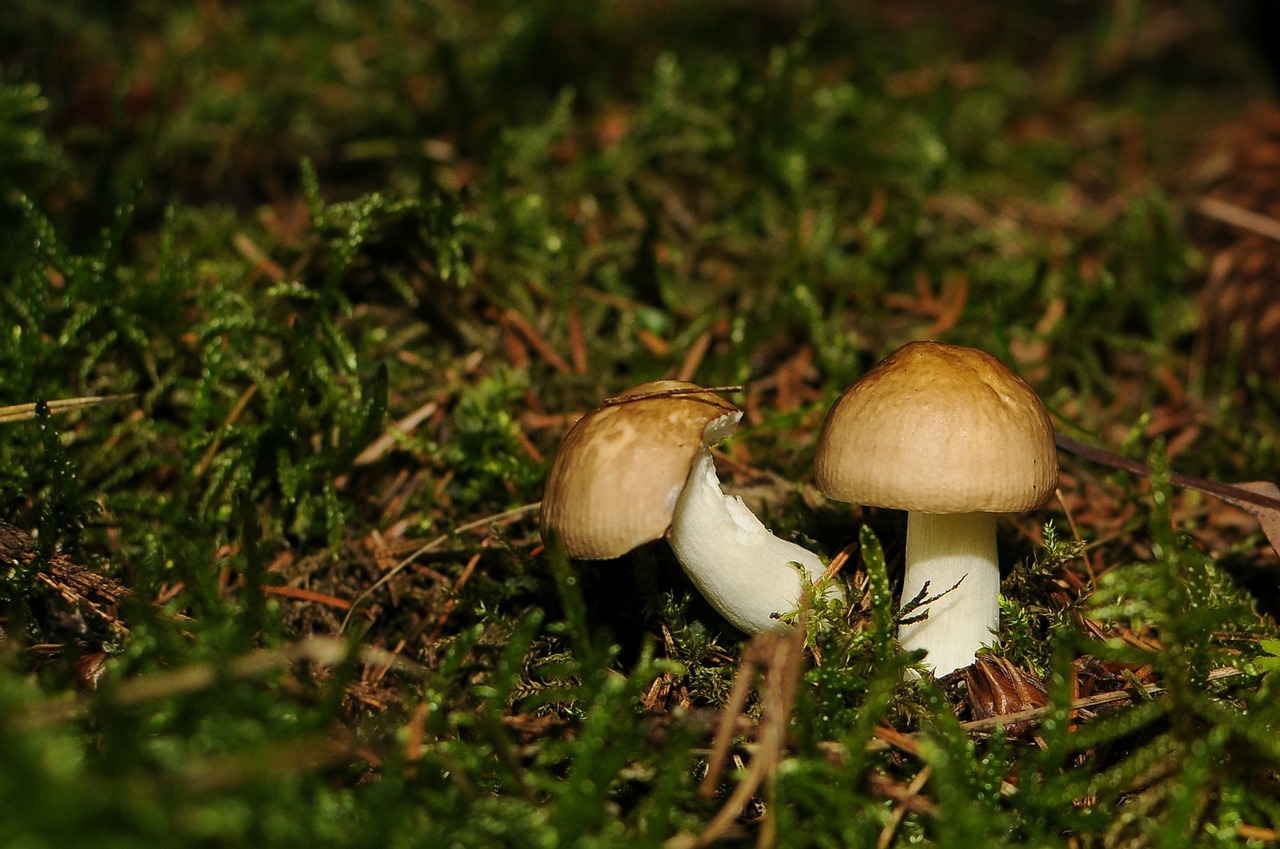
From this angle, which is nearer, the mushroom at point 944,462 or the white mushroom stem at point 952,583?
the mushroom at point 944,462

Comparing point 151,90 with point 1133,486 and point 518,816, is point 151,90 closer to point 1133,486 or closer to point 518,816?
point 518,816

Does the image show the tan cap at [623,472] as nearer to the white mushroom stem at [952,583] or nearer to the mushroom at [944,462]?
the mushroom at [944,462]

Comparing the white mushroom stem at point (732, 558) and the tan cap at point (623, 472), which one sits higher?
the tan cap at point (623, 472)

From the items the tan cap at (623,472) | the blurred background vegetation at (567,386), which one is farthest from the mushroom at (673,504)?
the blurred background vegetation at (567,386)

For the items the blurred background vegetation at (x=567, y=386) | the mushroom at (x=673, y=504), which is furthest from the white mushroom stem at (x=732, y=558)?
the blurred background vegetation at (x=567, y=386)

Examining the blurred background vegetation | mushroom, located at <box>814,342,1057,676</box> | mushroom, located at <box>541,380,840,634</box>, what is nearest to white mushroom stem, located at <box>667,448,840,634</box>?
mushroom, located at <box>541,380,840,634</box>

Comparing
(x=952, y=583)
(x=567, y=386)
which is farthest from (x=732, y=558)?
(x=567, y=386)

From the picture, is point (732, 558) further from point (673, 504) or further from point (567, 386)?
point (567, 386)
